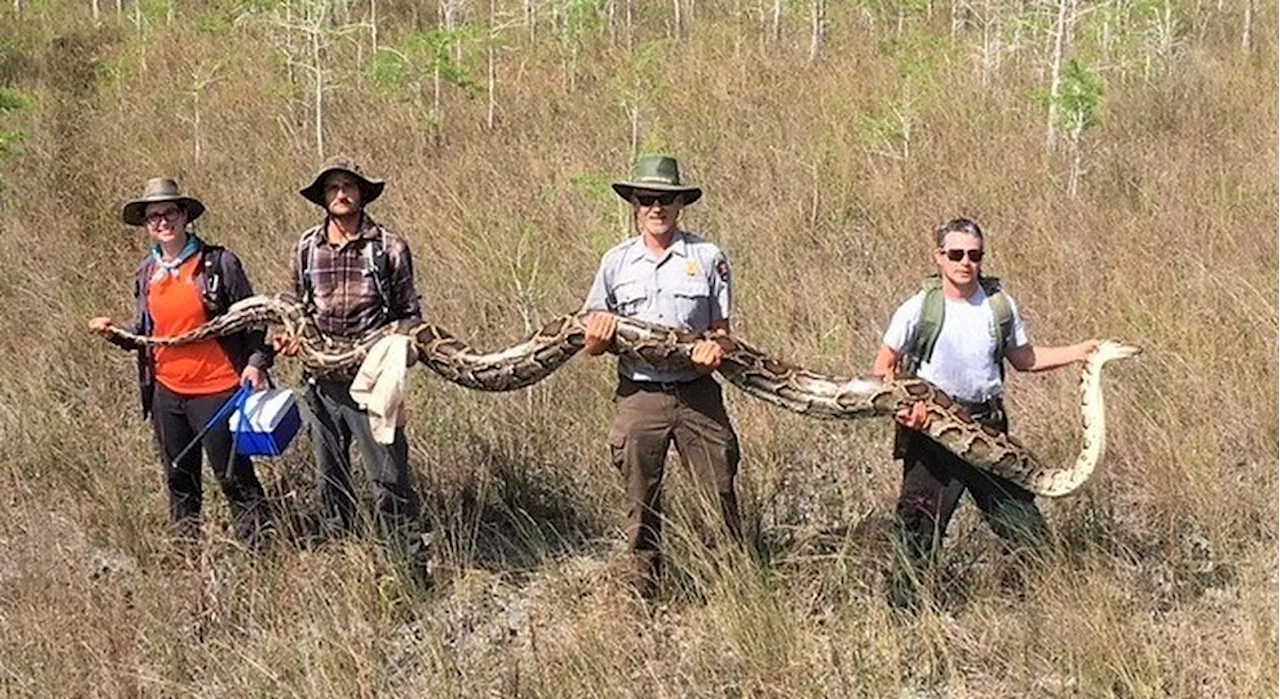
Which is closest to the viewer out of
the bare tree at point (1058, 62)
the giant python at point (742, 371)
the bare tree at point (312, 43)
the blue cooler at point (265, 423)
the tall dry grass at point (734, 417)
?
the tall dry grass at point (734, 417)

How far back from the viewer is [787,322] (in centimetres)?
687

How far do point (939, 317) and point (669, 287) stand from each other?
41.3 inches

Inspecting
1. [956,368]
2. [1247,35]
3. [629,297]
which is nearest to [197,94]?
[629,297]

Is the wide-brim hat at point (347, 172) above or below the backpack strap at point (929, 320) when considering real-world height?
above

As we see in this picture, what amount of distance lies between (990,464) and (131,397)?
5083mm

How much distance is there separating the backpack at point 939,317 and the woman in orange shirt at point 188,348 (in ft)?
9.35

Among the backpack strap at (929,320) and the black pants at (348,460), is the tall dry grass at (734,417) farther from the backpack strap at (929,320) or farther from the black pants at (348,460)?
the backpack strap at (929,320)

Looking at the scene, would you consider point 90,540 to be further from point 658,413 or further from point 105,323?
point 658,413

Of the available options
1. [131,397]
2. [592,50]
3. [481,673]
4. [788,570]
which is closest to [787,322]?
[788,570]

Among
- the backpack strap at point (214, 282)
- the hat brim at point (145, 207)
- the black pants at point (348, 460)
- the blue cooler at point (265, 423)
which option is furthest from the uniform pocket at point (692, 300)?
the hat brim at point (145, 207)

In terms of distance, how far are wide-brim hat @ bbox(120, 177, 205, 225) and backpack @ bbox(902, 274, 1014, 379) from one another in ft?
10.3

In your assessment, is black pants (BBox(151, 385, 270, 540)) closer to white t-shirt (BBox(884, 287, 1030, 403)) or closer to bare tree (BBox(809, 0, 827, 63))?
white t-shirt (BBox(884, 287, 1030, 403))

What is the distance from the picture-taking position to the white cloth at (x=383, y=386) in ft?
13.8

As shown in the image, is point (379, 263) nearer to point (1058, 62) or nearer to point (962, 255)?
point (962, 255)
